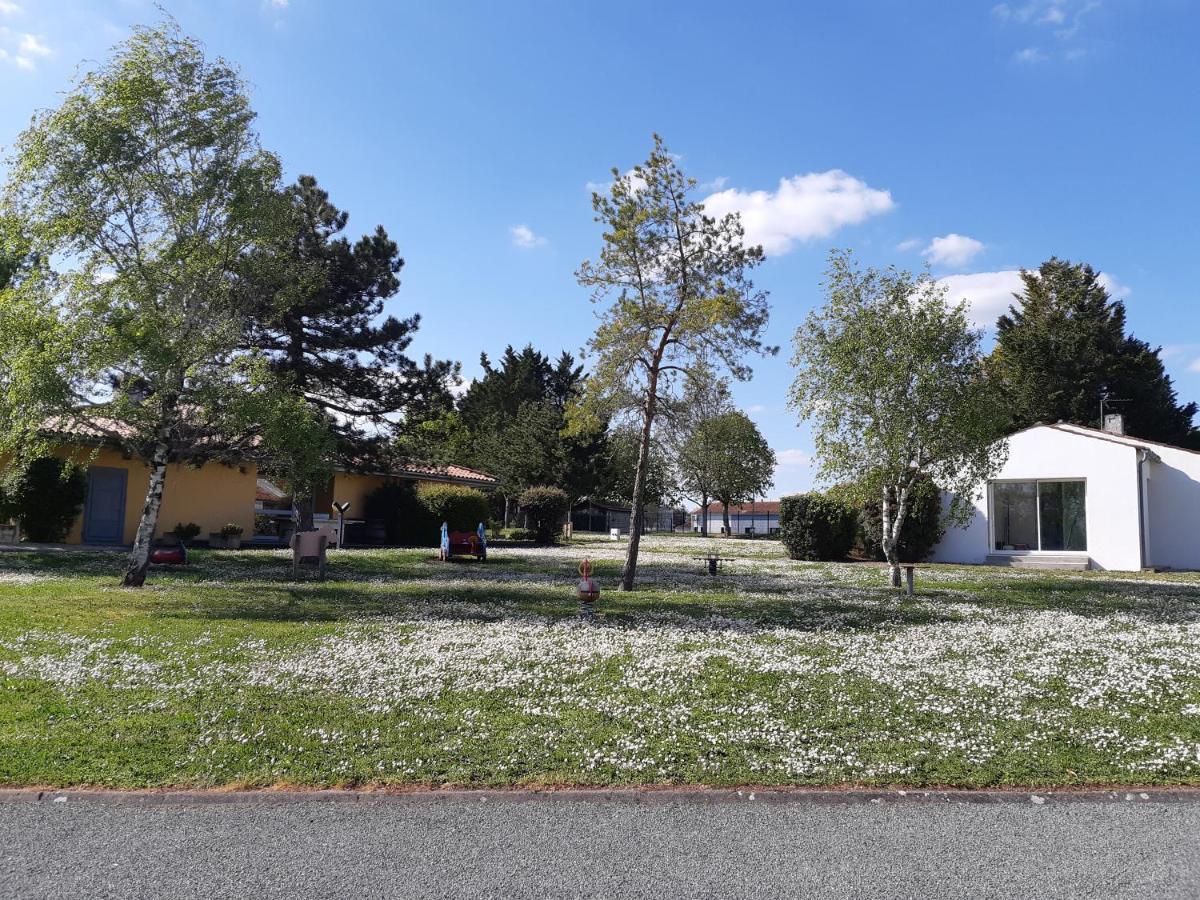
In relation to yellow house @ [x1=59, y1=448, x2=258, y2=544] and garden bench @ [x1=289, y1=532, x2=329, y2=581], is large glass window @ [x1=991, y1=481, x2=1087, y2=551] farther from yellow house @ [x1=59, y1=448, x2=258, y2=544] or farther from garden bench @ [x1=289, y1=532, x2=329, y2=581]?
yellow house @ [x1=59, y1=448, x2=258, y2=544]

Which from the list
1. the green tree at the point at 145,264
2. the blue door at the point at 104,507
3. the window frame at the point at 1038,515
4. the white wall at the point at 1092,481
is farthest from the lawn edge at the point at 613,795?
the blue door at the point at 104,507

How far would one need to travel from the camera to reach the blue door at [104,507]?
2550 cm

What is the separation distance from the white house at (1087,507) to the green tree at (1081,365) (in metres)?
16.3

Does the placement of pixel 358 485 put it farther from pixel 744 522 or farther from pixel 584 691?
pixel 744 522

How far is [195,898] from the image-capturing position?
13.0ft

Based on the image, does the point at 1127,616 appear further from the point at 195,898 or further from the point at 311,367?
the point at 311,367

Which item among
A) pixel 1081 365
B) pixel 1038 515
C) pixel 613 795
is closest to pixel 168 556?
pixel 613 795

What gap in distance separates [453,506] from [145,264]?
18.6 meters

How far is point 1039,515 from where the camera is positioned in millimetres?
25500

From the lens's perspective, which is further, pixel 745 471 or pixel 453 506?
pixel 745 471

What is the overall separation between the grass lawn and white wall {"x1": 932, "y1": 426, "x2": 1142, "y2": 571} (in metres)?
9.74

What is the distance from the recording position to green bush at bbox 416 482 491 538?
32812 millimetres

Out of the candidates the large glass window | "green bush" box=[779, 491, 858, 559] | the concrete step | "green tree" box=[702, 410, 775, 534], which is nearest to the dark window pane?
the large glass window

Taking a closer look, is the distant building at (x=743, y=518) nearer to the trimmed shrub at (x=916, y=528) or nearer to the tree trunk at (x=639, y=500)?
the trimmed shrub at (x=916, y=528)
